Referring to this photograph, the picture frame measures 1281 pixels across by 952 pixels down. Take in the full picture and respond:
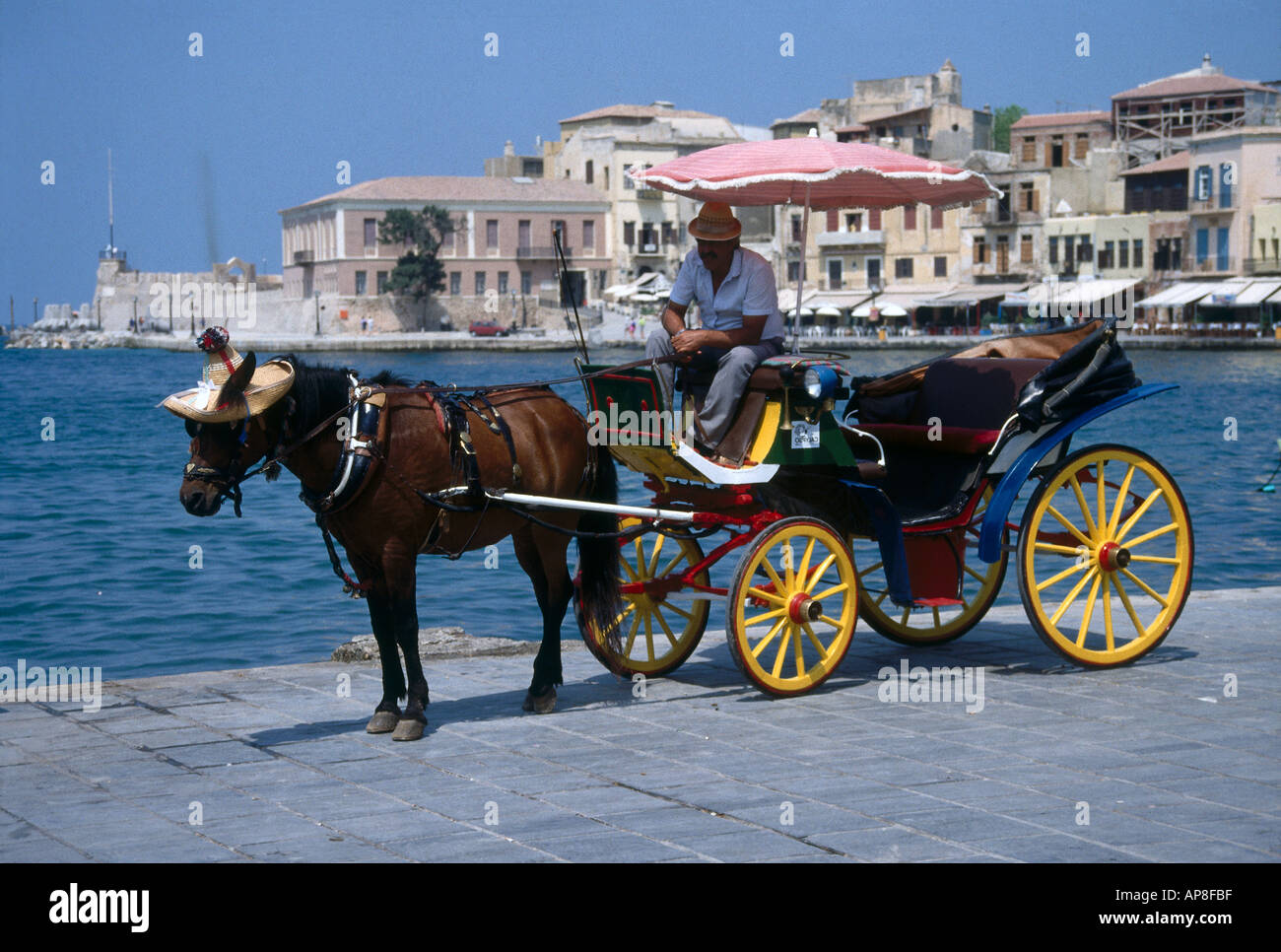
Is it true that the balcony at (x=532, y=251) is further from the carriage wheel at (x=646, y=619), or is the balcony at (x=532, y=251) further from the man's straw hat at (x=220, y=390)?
the man's straw hat at (x=220, y=390)

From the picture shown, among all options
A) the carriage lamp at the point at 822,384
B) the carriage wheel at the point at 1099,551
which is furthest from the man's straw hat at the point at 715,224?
the carriage wheel at the point at 1099,551

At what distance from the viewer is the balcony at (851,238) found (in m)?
76.1

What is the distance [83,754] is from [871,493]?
3580mm

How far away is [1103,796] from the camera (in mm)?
5664

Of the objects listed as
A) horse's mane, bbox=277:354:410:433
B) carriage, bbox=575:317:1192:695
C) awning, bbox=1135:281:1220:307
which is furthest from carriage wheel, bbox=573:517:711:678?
awning, bbox=1135:281:1220:307

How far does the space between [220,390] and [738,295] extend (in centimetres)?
241

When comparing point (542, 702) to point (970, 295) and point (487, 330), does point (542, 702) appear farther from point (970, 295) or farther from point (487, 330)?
point (487, 330)

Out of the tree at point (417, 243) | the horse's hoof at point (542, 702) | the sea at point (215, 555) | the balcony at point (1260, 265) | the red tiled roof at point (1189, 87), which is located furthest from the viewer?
the tree at point (417, 243)

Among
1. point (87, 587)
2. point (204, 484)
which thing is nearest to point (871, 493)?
point (204, 484)

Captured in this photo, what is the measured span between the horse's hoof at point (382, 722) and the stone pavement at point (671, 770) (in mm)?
43

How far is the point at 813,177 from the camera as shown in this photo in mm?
7387

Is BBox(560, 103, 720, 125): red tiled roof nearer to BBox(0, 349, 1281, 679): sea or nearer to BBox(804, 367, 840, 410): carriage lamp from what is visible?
BBox(0, 349, 1281, 679): sea

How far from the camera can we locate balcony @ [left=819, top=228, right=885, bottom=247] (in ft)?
250

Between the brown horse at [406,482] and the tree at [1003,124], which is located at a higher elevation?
the tree at [1003,124]
